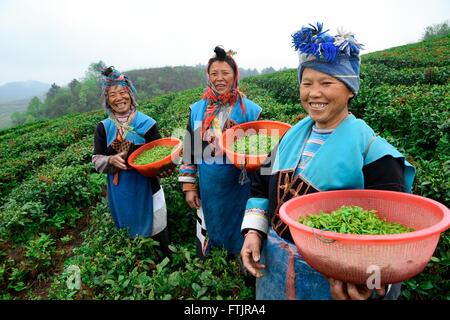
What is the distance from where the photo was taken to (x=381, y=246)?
38.4 inches

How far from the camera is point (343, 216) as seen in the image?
126 cm

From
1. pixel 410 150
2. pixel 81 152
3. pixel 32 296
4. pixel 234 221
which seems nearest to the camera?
pixel 234 221

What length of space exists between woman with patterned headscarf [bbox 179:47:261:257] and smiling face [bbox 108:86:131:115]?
68 centimetres

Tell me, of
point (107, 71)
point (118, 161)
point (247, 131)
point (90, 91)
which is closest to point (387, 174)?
point (247, 131)

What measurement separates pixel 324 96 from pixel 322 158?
28cm

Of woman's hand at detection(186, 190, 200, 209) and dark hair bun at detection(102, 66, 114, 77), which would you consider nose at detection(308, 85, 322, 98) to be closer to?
woman's hand at detection(186, 190, 200, 209)

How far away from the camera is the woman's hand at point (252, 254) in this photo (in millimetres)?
1589

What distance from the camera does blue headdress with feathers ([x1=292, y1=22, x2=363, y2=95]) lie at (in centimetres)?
138

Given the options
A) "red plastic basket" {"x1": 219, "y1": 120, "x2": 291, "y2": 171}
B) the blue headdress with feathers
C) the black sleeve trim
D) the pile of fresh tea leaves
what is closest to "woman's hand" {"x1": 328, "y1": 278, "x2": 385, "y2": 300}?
the pile of fresh tea leaves

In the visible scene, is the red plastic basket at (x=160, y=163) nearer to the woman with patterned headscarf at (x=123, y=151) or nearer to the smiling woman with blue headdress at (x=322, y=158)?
the woman with patterned headscarf at (x=123, y=151)
